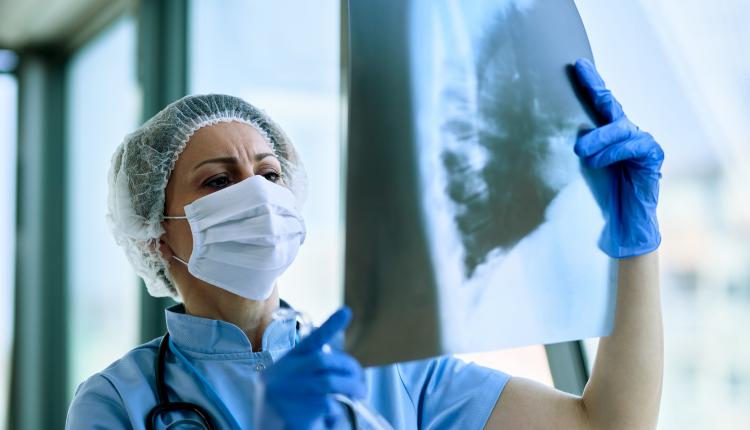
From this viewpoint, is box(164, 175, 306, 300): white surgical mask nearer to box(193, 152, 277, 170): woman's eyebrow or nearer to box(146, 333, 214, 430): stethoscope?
box(193, 152, 277, 170): woman's eyebrow

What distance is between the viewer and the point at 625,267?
3.64ft

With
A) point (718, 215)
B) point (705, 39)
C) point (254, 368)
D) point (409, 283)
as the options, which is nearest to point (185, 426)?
point (254, 368)

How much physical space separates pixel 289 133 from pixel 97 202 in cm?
241

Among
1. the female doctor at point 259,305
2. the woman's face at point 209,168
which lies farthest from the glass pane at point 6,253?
the woman's face at point 209,168

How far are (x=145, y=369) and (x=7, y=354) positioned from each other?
408 centimetres

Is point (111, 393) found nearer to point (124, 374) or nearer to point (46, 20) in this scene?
point (124, 374)

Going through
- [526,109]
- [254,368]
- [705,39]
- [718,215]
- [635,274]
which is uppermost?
[705,39]

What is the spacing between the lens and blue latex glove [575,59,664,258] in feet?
3.40

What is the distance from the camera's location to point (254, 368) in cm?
131

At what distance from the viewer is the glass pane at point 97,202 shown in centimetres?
412

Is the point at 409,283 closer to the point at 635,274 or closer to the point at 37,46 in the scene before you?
the point at 635,274

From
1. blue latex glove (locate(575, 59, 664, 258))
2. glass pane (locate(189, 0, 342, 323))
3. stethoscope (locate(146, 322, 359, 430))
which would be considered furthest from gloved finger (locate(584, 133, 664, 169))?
glass pane (locate(189, 0, 342, 323))

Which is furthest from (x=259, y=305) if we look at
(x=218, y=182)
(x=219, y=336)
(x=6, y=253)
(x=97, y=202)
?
(x=6, y=253)

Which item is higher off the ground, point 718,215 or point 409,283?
point 718,215
